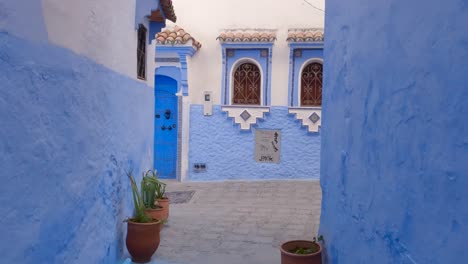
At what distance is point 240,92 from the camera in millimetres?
11164

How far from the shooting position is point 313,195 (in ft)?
30.7

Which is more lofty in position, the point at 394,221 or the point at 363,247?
the point at 394,221

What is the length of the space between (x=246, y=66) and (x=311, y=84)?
69.6 inches

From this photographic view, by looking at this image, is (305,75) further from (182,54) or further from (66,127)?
(66,127)

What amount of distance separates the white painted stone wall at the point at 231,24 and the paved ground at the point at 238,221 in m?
2.39

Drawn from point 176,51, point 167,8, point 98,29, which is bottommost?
point 98,29

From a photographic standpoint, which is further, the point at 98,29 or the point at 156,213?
the point at 156,213

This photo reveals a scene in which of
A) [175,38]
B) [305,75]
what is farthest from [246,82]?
[175,38]

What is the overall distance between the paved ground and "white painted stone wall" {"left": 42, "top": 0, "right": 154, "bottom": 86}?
7.95ft

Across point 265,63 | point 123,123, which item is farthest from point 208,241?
point 265,63

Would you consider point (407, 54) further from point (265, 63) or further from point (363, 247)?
point (265, 63)

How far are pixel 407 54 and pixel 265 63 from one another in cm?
893

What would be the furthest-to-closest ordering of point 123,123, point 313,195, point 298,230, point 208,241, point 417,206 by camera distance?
point 313,195 → point 298,230 → point 208,241 → point 123,123 → point 417,206

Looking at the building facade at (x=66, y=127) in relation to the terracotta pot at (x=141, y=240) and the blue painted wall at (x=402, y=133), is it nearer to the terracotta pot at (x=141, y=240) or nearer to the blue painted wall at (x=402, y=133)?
the terracotta pot at (x=141, y=240)
